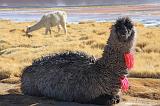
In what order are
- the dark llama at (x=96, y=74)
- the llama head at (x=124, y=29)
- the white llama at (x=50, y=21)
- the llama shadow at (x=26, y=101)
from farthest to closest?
the white llama at (x=50, y=21)
the llama shadow at (x=26, y=101)
the dark llama at (x=96, y=74)
the llama head at (x=124, y=29)

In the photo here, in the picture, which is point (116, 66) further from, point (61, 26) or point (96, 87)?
point (61, 26)

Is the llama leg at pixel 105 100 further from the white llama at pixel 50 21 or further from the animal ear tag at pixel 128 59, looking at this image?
the white llama at pixel 50 21

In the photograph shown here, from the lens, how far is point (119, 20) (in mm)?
7473

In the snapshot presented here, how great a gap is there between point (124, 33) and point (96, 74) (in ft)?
2.46

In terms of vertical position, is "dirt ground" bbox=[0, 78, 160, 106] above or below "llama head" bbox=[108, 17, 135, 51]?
below

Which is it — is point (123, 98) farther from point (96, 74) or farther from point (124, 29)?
point (124, 29)

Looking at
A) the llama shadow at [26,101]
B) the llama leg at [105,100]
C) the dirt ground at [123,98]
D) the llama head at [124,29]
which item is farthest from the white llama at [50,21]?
the llama head at [124,29]

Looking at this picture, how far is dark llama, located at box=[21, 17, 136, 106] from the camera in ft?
24.5

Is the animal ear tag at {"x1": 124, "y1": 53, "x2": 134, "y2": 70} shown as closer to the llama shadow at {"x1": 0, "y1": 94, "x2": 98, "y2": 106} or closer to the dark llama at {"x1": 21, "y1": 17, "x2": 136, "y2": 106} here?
the dark llama at {"x1": 21, "y1": 17, "x2": 136, "y2": 106}

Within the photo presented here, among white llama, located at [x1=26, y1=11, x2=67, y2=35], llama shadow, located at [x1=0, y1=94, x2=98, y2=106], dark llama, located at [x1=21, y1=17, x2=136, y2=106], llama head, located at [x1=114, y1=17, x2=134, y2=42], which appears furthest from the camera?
white llama, located at [x1=26, y1=11, x2=67, y2=35]

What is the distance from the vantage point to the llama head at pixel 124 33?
7.37 meters

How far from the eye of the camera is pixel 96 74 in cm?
765

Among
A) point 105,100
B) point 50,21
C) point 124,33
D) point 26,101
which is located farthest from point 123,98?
point 50,21

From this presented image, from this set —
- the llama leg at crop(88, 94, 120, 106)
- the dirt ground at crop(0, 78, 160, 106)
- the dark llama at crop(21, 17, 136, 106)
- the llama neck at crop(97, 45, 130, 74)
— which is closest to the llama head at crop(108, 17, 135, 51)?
the dark llama at crop(21, 17, 136, 106)
